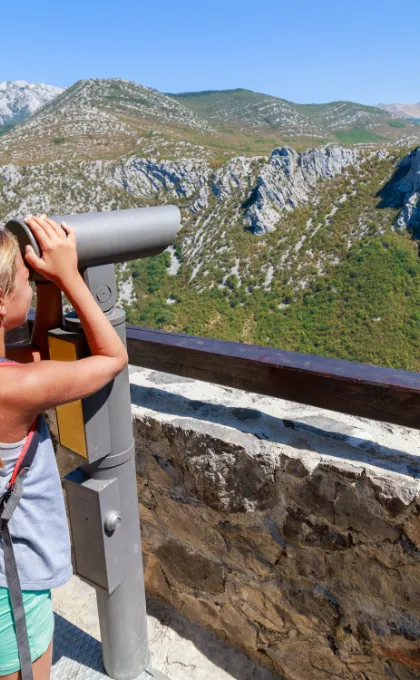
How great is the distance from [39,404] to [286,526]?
792 millimetres

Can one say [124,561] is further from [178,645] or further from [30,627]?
[178,645]

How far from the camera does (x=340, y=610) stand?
4.13 feet

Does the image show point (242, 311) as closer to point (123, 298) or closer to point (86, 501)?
point (123, 298)

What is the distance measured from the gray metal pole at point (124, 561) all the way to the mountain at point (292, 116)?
83708 mm

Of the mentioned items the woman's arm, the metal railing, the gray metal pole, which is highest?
the woman's arm

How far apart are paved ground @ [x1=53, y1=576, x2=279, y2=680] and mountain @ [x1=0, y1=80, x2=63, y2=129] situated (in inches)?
7031

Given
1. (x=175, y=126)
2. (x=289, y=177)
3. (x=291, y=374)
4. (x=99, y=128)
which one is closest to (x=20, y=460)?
(x=291, y=374)

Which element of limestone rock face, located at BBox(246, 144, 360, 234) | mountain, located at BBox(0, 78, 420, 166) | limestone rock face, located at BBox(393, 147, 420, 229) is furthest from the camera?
mountain, located at BBox(0, 78, 420, 166)

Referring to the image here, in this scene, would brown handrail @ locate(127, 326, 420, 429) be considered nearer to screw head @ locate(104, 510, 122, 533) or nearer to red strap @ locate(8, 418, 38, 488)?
screw head @ locate(104, 510, 122, 533)

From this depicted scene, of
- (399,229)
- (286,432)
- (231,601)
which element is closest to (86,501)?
(286,432)

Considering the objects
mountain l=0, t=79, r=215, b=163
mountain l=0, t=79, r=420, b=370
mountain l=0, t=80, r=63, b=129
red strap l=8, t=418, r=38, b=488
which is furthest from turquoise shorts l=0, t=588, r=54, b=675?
mountain l=0, t=80, r=63, b=129

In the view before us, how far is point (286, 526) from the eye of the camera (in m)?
1.29

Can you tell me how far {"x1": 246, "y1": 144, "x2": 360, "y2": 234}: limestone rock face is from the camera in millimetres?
44250

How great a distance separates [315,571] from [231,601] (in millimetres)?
338
